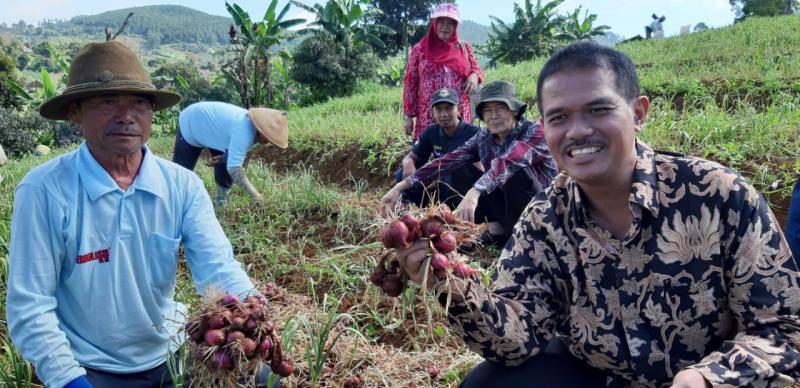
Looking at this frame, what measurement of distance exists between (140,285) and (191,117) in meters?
3.23

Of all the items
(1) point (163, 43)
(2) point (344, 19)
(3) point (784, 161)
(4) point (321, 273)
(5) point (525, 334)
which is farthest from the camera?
(1) point (163, 43)

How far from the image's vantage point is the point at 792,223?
5.82 feet

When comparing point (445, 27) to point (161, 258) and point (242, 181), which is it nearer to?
point (242, 181)

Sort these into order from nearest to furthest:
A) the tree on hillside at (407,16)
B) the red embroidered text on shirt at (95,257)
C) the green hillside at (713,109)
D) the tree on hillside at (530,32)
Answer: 1. the red embroidered text on shirt at (95,257)
2. the green hillside at (713,109)
3. the tree on hillside at (530,32)
4. the tree on hillside at (407,16)

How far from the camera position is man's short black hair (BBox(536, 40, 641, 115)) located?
1.37m

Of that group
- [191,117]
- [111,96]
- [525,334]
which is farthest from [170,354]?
[191,117]

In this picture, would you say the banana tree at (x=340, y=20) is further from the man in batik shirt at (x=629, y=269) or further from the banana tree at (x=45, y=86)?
the man in batik shirt at (x=629, y=269)

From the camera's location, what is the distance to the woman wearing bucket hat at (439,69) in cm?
488

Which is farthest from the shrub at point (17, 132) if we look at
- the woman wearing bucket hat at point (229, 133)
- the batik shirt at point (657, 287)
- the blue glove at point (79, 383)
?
the batik shirt at point (657, 287)

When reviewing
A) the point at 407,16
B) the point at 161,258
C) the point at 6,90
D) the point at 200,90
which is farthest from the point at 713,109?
the point at 407,16

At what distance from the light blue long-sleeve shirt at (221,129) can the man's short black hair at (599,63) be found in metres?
3.52

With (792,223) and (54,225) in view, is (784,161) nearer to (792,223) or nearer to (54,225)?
(792,223)

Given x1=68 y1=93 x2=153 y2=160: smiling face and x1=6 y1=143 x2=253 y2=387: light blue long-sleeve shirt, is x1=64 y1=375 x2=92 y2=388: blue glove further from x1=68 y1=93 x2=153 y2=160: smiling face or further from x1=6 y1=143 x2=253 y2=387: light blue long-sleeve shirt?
x1=68 y1=93 x2=153 y2=160: smiling face

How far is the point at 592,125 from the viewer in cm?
136
